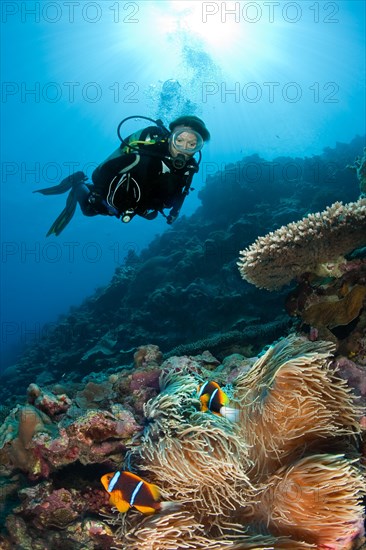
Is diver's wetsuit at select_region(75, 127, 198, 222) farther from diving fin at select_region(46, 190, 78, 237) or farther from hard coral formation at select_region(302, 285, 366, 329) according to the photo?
hard coral formation at select_region(302, 285, 366, 329)

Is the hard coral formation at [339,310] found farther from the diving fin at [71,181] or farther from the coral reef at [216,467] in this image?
the diving fin at [71,181]

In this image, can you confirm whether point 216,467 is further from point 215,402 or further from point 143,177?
point 143,177

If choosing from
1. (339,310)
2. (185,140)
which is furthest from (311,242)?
(185,140)

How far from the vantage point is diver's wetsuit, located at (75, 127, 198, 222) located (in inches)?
124

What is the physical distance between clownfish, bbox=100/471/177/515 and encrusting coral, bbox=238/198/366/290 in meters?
2.75

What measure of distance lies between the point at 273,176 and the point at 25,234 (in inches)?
3478

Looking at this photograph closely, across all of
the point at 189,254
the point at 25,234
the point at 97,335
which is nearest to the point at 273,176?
the point at 189,254

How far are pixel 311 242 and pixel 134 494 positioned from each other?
3.18 metres

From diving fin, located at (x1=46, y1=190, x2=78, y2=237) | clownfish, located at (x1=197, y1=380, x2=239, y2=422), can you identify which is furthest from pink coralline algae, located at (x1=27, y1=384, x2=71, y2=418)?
diving fin, located at (x1=46, y1=190, x2=78, y2=237)

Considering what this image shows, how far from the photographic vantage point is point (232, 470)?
2309 millimetres

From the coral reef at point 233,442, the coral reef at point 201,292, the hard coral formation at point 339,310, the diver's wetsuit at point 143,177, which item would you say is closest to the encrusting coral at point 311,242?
the coral reef at point 233,442

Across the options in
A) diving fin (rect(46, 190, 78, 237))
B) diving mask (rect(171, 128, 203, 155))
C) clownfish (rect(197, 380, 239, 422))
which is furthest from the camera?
diving fin (rect(46, 190, 78, 237))

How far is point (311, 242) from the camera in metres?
4.09

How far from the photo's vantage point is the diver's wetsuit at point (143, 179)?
3.15 metres
